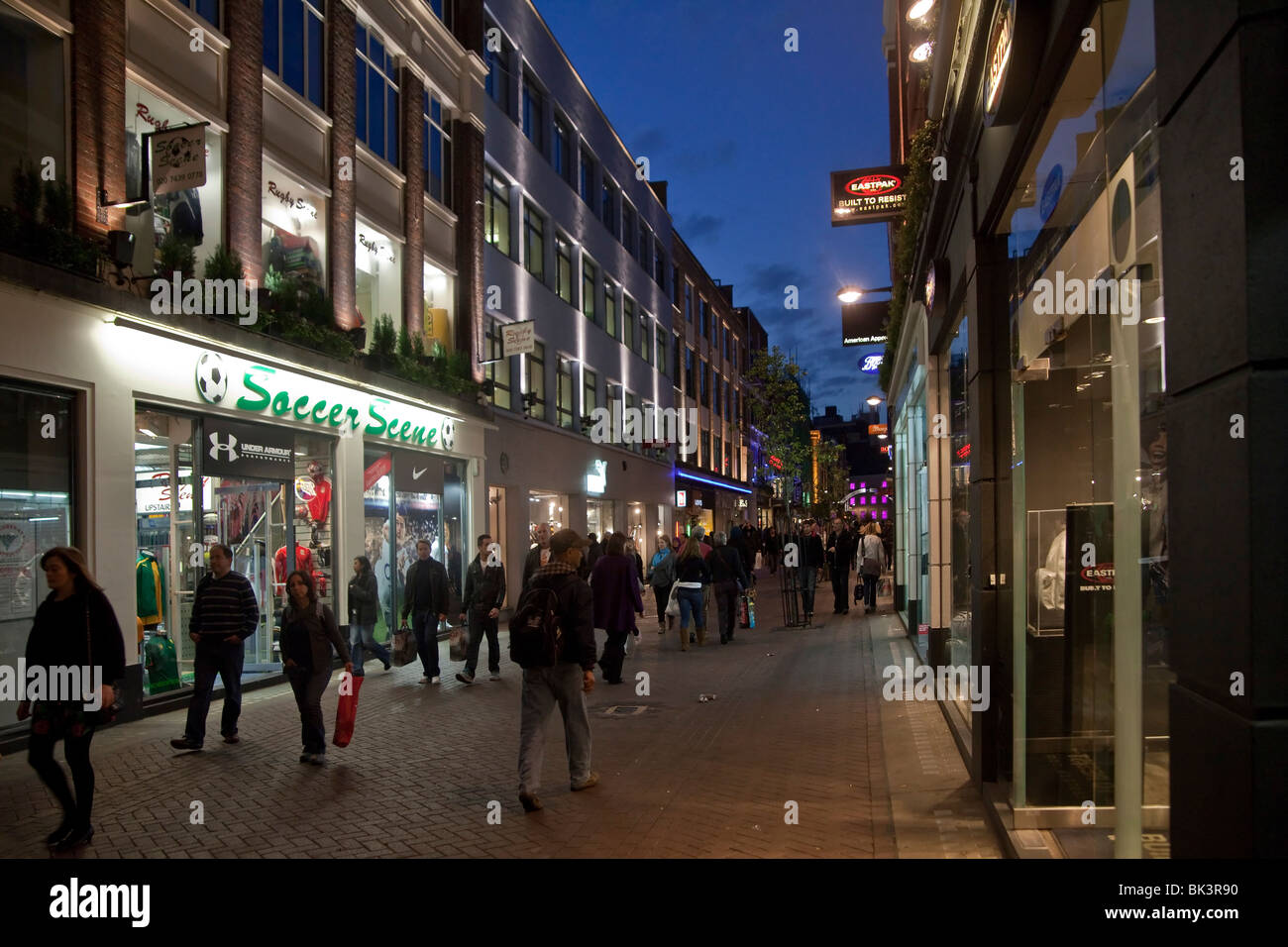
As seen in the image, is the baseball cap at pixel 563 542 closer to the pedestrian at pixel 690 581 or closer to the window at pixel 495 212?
the pedestrian at pixel 690 581

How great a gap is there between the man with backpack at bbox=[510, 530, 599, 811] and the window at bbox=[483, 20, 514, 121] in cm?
1819

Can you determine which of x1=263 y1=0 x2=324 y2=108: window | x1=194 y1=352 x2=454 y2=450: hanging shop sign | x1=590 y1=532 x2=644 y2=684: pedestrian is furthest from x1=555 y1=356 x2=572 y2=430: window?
x1=590 y1=532 x2=644 y2=684: pedestrian

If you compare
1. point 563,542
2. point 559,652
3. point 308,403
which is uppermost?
point 308,403

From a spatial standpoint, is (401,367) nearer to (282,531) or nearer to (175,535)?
(282,531)

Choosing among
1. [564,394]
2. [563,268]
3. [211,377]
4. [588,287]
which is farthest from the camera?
[588,287]

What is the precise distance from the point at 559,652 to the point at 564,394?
2130 cm

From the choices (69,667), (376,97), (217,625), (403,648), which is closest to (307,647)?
(217,625)

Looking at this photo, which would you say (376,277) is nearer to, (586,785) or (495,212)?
(495,212)

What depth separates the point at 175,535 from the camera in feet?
39.3

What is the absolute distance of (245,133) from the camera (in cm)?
1355

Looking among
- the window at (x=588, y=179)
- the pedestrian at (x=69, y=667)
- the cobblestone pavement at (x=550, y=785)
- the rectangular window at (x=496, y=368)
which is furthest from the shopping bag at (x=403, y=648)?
the window at (x=588, y=179)

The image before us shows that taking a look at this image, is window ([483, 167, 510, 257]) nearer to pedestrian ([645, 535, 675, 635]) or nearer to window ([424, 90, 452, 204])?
window ([424, 90, 452, 204])
